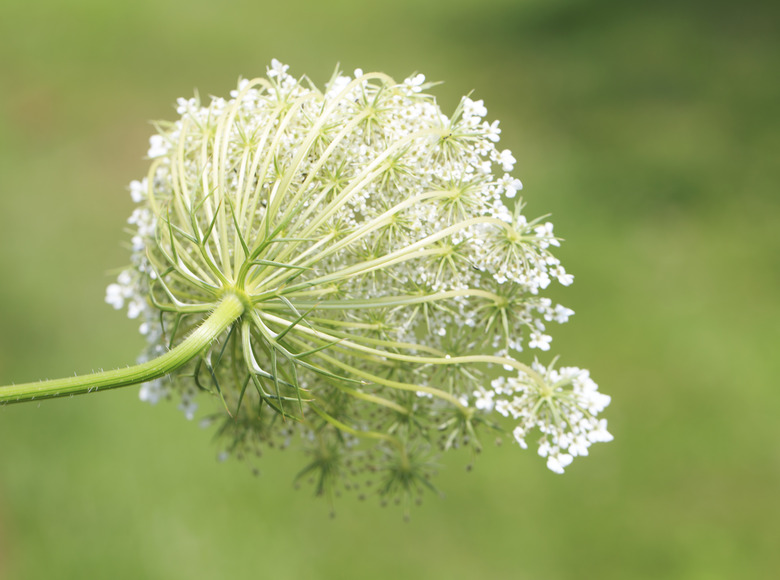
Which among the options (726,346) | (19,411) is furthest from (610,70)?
(19,411)

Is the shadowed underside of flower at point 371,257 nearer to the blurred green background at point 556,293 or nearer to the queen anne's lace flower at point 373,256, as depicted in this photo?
the queen anne's lace flower at point 373,256

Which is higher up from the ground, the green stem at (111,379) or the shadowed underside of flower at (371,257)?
the shadowed underside of flower at (371,257)

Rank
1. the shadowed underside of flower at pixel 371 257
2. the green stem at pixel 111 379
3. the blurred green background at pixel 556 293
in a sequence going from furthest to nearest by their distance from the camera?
the blurred green background at pixel 556 293 → the shadowed underside of flower at pixel 371 257 → the green stem at pixel 111 379

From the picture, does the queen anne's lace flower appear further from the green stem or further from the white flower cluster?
the green stem

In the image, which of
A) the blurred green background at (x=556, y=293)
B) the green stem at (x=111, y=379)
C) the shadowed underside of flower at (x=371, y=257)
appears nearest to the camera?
the green stem at (x=111, y=379)

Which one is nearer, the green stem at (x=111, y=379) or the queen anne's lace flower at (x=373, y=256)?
the green stem at (x=111, y=379)

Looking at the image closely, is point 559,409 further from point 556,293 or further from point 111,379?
point 556,293

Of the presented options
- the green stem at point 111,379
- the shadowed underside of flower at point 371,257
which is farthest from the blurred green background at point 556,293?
the green stem at point 111,379
